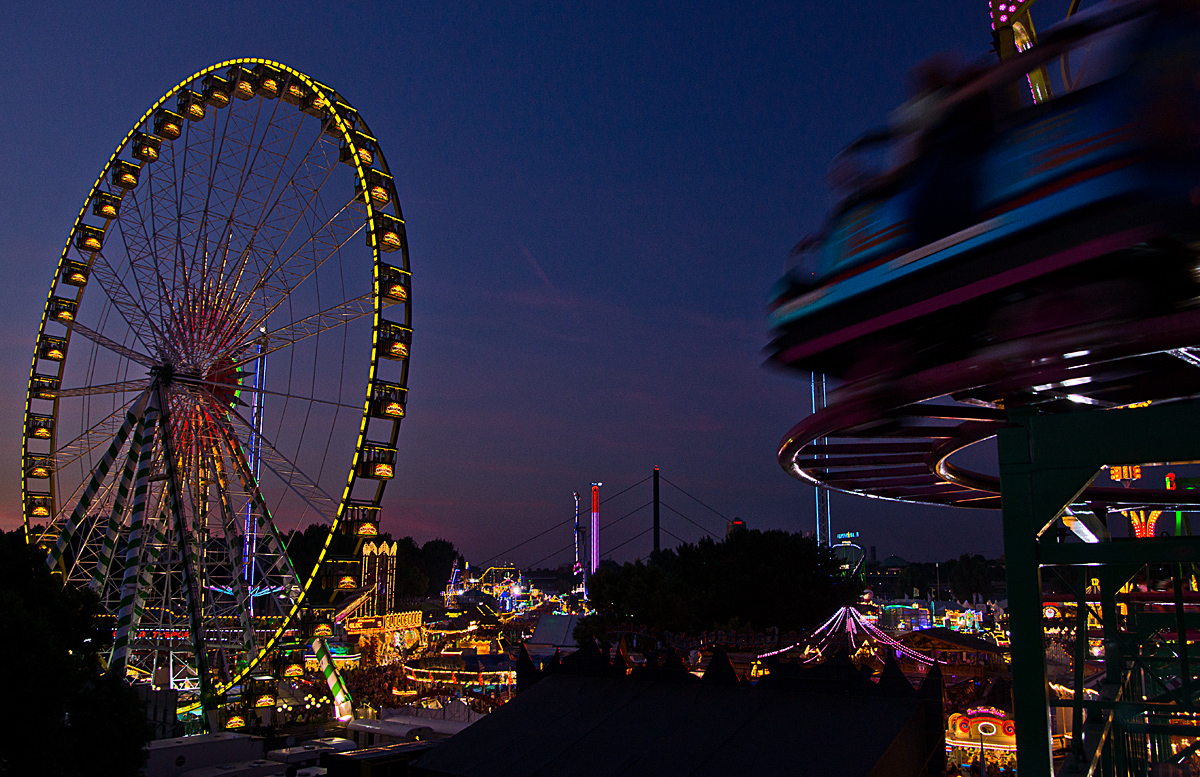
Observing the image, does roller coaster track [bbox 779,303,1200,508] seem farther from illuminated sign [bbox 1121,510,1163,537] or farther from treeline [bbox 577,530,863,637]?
treeline [bbox 577,530,863,637]

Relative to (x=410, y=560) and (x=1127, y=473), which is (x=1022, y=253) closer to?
(x=1127, y=473)

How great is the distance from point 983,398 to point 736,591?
142ft

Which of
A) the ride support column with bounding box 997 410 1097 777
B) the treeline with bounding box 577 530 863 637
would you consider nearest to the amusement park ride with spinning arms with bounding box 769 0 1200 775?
the ride support column with bounding box 997 410 1097 777

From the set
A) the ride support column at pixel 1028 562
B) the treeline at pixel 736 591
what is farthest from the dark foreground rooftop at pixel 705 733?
the treeline at pixel 736 591

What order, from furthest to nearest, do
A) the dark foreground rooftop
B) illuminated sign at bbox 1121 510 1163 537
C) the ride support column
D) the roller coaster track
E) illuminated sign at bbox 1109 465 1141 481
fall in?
1. illuminated sign at bbox 1121 510 1163 537
2. illuminated sign at bbox 1109 465 1141 481
3. the dark foreground rooftop
4. the roller coaster track
5. the ride support column

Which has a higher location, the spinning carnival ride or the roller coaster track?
the spinning carnival ride

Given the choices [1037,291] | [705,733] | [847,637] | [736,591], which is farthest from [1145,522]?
[736,591]

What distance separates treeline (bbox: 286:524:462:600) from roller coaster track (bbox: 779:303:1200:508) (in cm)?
7281

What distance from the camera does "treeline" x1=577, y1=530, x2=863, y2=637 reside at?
43938mm

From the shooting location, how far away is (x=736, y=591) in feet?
160

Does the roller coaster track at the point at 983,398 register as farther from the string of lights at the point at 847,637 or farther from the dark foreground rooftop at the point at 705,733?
the string of lights at the point at 847,637

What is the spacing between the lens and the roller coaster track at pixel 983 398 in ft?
17.9

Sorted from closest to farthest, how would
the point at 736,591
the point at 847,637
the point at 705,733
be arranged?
the point at 705,733
the point at 847,637
the point at 736,591

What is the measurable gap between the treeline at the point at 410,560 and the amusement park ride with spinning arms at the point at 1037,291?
2988 inches
